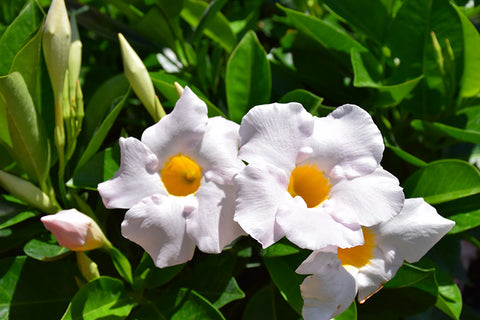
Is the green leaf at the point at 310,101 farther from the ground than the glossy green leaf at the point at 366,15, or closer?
closer

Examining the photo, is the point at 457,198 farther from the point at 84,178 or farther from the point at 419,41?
the point at 84,178

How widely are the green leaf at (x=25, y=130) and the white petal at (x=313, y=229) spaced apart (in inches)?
18.4

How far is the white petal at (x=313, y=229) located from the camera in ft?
2.04

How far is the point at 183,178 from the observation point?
85 cm

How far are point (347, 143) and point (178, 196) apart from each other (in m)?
0.29

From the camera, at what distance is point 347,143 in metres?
0.72

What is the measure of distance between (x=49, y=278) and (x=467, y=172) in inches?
32.0

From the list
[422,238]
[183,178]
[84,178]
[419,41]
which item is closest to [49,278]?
[84,178]

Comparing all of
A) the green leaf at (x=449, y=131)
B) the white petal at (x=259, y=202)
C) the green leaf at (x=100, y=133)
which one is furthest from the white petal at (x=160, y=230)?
the green leaf at (x=449, y=131)

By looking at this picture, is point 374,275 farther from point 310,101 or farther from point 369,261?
point 310,101

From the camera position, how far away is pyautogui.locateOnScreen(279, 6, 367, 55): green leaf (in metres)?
1.02

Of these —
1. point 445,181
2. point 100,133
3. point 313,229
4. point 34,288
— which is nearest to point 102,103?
point 100,133

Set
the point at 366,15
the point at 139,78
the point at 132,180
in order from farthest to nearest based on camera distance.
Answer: the point at 366,15 < the point at 139,78 < the point at 132,180

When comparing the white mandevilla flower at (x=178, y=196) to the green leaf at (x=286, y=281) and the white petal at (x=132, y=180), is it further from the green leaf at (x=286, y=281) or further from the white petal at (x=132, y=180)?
the green leaf at (x=286, y=281)
